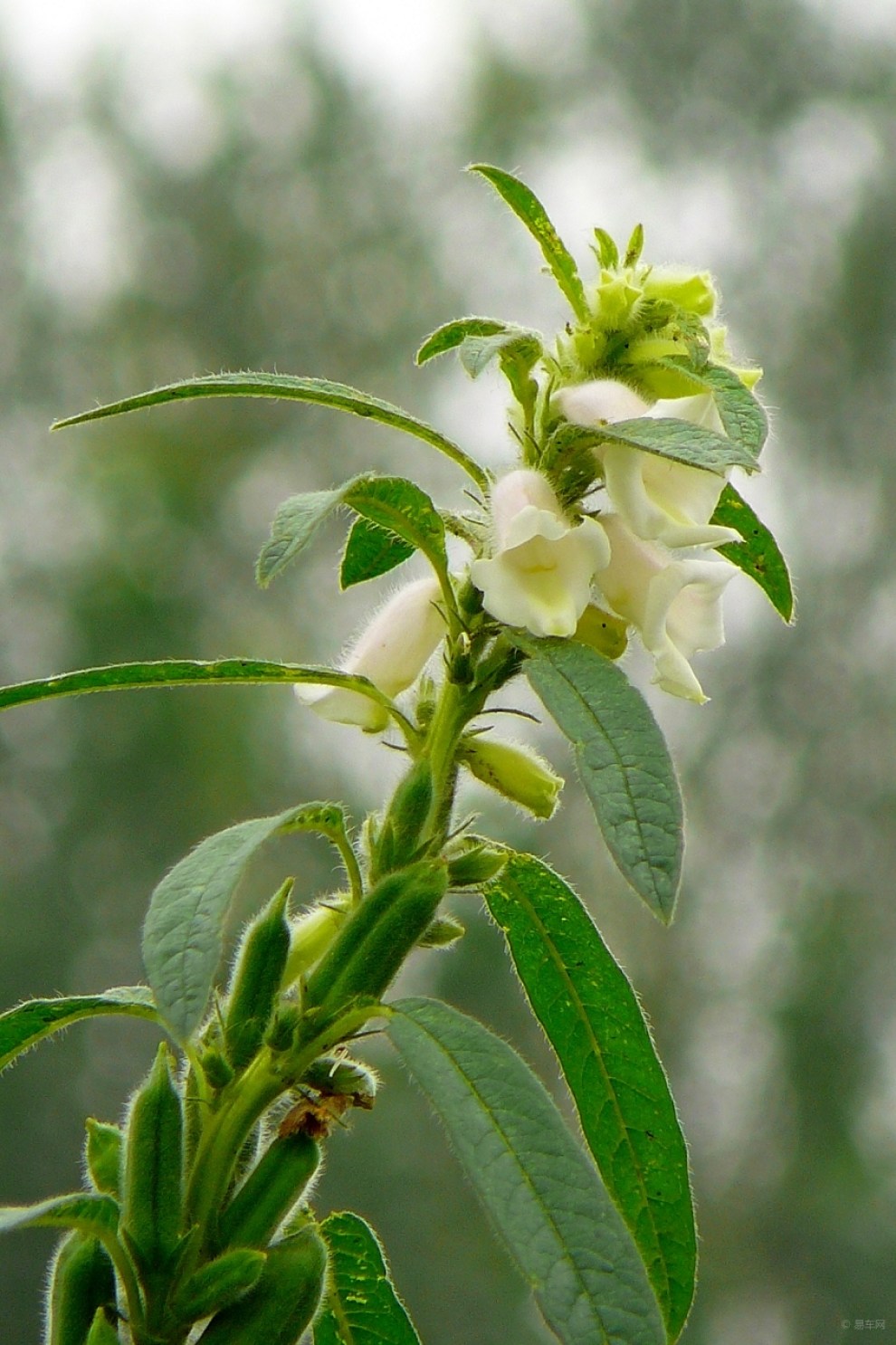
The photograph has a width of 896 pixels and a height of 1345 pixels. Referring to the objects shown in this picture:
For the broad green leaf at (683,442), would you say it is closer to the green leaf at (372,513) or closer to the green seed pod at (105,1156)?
the green leaf at (372,513)

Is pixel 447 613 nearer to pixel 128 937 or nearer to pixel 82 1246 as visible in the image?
pixel 82 1246

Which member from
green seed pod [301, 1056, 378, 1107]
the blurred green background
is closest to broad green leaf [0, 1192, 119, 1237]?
green seed pod [301, 1056, 378, 1107]

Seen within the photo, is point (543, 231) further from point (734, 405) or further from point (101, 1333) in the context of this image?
point (101, 1333)

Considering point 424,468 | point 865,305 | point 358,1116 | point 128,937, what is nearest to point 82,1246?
point 358,1116

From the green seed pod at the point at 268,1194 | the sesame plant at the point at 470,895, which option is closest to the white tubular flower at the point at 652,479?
the sesame plant at the point at 470,895

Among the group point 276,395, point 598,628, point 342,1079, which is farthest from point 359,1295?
point 276,395

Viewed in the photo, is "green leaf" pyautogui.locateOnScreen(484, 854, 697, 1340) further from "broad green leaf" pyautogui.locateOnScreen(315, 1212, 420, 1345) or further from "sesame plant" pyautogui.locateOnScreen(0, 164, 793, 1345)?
"broad green leaf" pyautogui.locateOnScreen(315, 1212, 420, 1345)
